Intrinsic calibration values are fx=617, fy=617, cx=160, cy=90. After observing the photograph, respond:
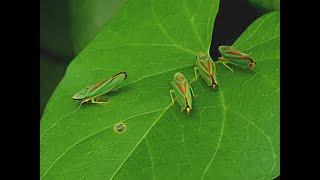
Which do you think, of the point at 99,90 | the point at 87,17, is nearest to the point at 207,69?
the point at 99,90

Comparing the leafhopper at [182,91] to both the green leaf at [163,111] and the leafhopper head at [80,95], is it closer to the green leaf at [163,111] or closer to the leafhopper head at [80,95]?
the green leaf at [163,111]

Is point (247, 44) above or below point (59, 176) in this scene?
above

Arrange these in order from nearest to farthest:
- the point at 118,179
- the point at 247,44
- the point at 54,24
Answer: the point at 118,179 < the point at 247,44 < the point at 54,24

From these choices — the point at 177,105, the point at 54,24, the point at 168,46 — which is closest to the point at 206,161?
the point at 177,105

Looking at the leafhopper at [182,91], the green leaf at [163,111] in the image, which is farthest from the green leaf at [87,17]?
the leafhopper at [182,91]

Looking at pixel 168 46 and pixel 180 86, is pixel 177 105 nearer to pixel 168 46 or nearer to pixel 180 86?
pixel 180 86

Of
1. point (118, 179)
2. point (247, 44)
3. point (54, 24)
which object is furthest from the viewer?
point (54, 24)
